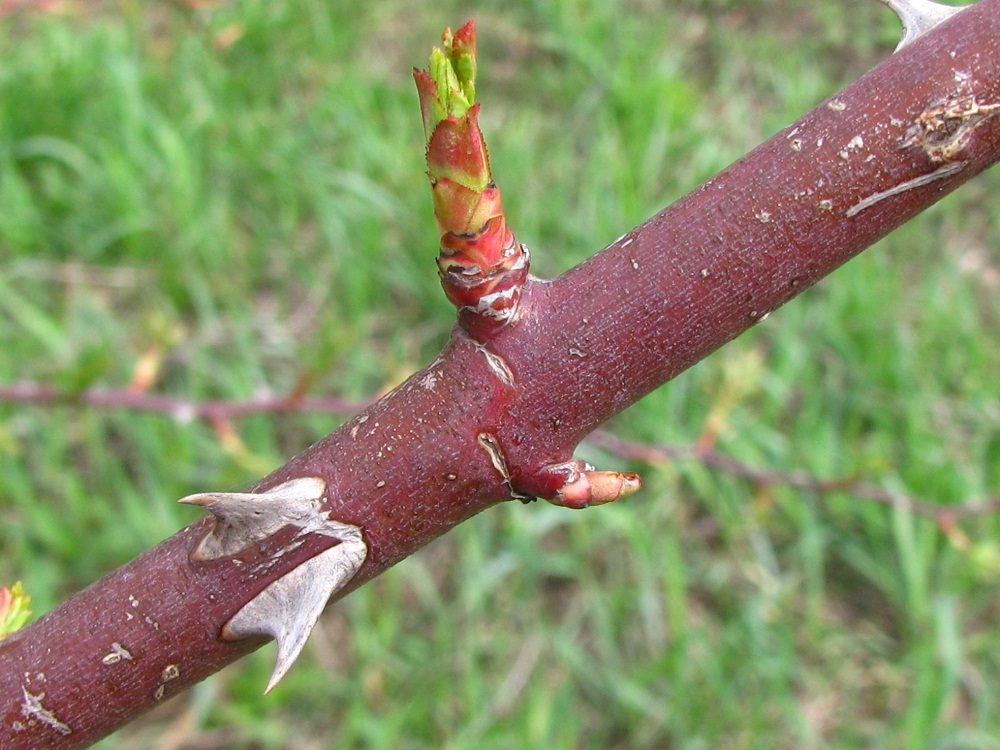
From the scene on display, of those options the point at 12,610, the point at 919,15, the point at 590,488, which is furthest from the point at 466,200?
the point at 12,610

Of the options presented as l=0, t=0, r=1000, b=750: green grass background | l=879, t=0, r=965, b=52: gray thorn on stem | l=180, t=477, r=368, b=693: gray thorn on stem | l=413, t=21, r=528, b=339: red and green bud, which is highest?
l=413, t=21, r=528, b=339: red and green bud

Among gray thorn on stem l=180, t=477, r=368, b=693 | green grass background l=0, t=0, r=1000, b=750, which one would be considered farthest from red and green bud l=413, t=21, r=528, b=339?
green grass background l=0, t=0, r=1000, b=750

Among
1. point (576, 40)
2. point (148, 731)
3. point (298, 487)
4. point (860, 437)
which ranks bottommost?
point (860, 437)

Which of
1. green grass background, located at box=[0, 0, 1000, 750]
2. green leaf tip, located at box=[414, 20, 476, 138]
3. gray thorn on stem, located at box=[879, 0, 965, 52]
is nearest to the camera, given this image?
green leaf tip, located at box=[414, 20, 476, 138]

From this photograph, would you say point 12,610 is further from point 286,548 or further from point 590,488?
point 590,488

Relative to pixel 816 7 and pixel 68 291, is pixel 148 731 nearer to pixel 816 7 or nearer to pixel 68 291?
pixel 68 291

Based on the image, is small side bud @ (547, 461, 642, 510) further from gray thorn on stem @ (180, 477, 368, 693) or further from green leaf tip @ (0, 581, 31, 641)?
green leaf tip @ (0, 581, 31, 641)

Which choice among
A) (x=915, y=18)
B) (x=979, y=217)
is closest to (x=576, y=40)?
(x=979, y=217)
